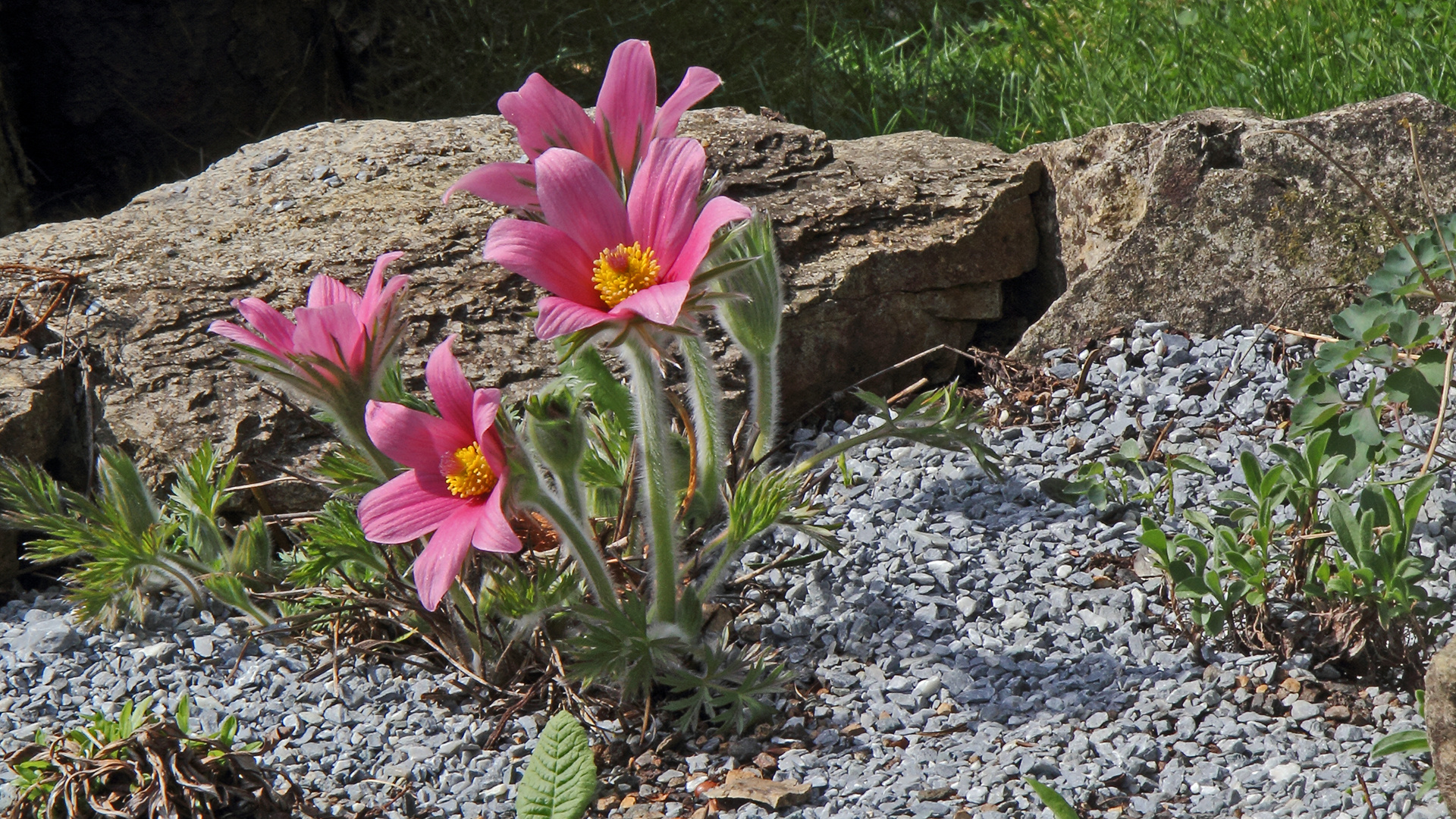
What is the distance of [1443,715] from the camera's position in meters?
1.44

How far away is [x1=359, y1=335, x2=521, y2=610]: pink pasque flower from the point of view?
1682mm

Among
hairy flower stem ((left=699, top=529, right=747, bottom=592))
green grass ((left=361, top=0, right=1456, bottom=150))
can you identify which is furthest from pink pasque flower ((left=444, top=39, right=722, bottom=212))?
green grass ((left=361, top=0, right=1456, bottom=150))

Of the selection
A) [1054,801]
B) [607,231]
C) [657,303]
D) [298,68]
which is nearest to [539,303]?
[657,303]

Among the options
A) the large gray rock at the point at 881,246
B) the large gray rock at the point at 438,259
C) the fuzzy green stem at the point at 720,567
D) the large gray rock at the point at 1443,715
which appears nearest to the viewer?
the large gray rock at the point at 1443,715

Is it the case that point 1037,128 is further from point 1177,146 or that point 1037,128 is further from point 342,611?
point 342,611

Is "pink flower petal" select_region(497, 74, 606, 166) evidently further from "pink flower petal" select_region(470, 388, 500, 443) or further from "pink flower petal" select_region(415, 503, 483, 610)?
"pink flower petal" select_region(415, 503, 483, 610)

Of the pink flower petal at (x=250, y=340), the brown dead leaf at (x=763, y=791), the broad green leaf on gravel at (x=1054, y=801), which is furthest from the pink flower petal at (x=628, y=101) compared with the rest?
the broad green leaf on gravel at (x=1054, y=801)

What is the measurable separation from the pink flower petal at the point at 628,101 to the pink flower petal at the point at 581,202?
0.17 m

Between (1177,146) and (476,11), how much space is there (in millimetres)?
3228

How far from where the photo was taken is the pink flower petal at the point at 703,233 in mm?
1621

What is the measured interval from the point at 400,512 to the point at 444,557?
130 millimetres

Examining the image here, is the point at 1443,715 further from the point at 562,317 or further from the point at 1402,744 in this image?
the point at 562,317

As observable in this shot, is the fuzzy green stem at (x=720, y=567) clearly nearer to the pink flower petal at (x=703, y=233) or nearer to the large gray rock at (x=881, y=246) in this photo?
the pink flower petal at (x=703, y=233)

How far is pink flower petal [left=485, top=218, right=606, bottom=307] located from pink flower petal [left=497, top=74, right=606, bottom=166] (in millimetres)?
255
